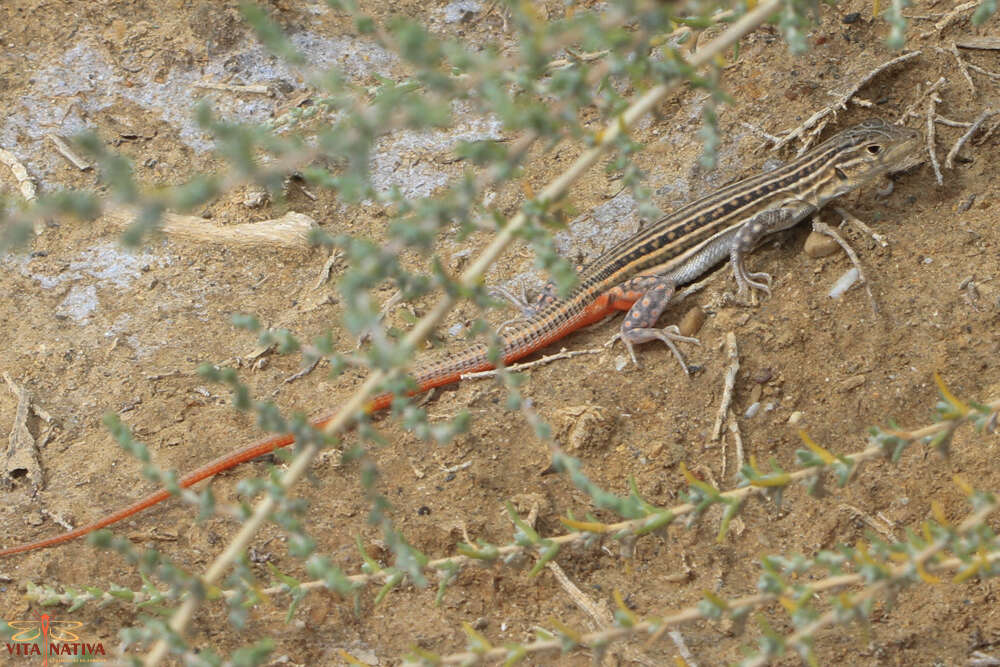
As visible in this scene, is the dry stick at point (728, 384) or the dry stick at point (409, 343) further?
the dry stick at point (728, 384)

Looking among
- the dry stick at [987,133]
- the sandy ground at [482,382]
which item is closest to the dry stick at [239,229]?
the sandy ground at [482,382]

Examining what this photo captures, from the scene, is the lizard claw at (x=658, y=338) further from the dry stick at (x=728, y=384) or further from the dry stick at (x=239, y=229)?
the dry stick at (x=239, y=229)

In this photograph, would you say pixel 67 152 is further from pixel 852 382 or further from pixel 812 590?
pixel 812 590

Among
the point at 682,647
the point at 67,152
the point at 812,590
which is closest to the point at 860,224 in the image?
the point at 682,647

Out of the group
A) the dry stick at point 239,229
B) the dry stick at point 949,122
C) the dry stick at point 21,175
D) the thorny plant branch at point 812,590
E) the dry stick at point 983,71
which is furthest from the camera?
the dry stick at point 21,175

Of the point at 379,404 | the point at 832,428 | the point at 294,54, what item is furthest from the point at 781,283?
the point at 294,54

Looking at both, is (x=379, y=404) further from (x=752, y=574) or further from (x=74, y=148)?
(x=74, y=148)

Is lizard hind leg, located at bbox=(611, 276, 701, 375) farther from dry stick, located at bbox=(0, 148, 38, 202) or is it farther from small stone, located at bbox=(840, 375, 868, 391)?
dry stick, located at bbox=(0, 148, 38, 202)
